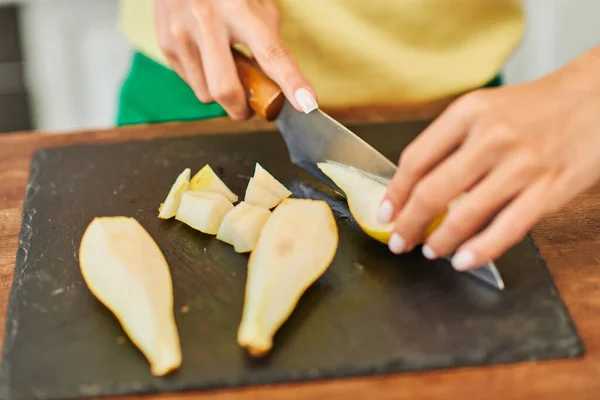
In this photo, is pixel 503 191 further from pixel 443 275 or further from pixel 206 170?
pixel 206 170

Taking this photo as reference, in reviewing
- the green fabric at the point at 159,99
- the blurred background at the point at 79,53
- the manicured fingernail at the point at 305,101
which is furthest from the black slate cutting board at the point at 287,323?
the blurred background at the point at 79,53

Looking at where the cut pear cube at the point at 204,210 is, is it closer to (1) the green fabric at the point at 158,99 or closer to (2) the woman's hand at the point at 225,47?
(2) the woman's hand at the point at 225,47

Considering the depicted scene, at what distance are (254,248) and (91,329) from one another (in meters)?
0.21

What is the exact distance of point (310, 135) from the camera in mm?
970

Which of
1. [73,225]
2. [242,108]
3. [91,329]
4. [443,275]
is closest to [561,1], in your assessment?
[242,108]

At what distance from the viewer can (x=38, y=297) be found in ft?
2.67

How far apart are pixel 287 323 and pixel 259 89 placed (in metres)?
0.37

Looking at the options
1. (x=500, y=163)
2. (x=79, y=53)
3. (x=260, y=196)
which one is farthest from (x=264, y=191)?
(x=79, y=53)

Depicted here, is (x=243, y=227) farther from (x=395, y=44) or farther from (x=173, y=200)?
(x=395, y=44)

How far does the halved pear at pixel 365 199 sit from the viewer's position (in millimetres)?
833

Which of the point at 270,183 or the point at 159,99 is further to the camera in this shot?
the point at 159,99

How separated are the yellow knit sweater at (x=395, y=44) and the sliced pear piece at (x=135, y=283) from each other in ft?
1.76

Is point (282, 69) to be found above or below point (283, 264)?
above

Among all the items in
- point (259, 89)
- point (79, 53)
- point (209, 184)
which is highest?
point (259, 89)
